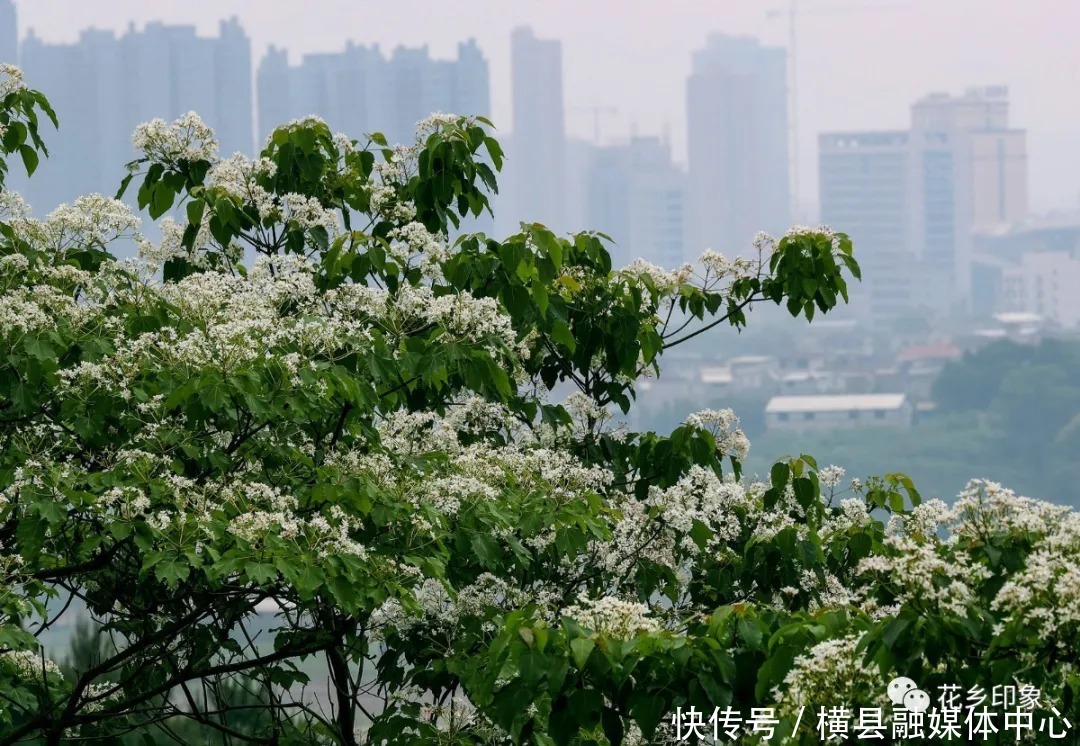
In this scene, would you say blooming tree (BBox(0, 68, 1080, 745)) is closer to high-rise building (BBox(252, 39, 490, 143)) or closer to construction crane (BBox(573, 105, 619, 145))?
high-rise building (BBox(252, 39, 490, 143))

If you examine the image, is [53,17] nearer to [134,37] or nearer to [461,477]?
[134,37]

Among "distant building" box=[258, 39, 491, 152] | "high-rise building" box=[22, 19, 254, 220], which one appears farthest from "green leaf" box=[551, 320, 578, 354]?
"distant building" box=[258, 39, 491, 152]

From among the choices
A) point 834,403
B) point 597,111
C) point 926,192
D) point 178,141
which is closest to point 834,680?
point 178,141

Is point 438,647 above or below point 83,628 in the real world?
above

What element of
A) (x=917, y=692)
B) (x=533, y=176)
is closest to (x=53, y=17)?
(x=533, y=176)

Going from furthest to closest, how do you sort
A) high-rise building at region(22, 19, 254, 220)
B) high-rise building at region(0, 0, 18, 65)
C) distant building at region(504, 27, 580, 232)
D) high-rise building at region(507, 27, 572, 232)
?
high-rise building at region(507, 27, 572, 232)
distant building at region(504, 27, 580, 232)
high-rise building at region(22, 19, 254, 220)
high-rise building at region(0, 0, 18, 65)

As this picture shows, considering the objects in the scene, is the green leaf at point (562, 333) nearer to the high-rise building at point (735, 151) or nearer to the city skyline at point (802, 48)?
the high-rise building at point (735, 151)

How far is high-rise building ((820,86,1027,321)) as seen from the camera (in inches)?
2918

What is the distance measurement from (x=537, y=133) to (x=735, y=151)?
11.6m

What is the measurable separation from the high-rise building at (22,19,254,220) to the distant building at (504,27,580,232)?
1590 cm

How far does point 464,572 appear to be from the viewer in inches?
168

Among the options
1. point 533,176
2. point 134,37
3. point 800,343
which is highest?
point 134,37

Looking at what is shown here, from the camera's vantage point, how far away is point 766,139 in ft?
282

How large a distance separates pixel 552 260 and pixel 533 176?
250 ft
